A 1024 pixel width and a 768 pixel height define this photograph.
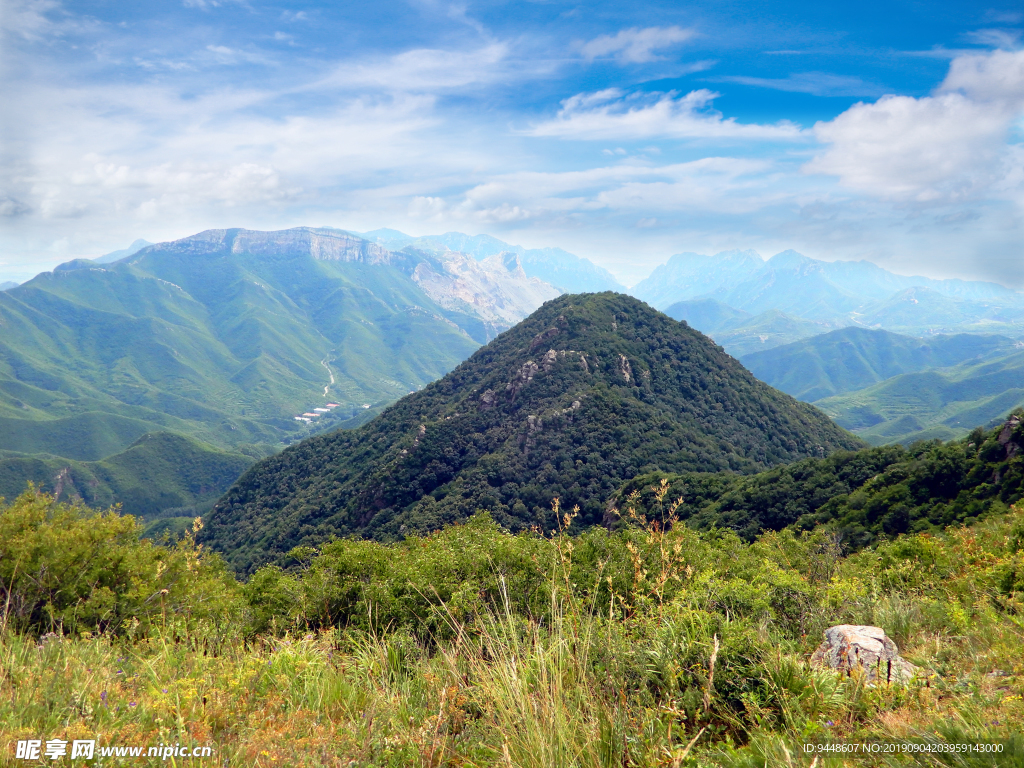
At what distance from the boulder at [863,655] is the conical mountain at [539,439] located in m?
65.9

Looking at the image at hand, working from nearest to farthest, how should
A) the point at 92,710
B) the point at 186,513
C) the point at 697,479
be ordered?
the point at 92,710 < the point at 697,479 < the point at 186,513

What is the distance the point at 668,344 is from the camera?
12325cm

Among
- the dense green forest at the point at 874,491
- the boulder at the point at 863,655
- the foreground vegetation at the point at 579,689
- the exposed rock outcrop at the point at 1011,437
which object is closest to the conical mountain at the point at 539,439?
the dense green forest at the point at 874,491

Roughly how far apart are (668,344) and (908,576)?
381ft

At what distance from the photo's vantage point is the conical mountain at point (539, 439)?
83.6m

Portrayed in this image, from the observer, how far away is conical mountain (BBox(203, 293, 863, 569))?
83.6 m

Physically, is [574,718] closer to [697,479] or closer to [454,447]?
[697,479]

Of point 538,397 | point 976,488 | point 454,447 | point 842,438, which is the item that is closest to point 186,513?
point 454,447

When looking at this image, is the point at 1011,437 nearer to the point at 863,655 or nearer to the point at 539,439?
the point at 863,655

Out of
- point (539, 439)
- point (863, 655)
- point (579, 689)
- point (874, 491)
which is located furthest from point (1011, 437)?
point (539, 439)

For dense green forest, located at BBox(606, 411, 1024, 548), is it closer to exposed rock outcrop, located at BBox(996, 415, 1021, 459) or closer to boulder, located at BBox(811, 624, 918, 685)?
exposed rock outcrop, located at BBox(996, 415, 1021, 459)

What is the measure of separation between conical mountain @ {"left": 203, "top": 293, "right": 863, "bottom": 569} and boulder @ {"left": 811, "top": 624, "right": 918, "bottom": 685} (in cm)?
6585

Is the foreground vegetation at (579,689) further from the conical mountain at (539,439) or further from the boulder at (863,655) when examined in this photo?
the conical mountain at (539,439)

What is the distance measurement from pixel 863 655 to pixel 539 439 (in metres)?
85.3
